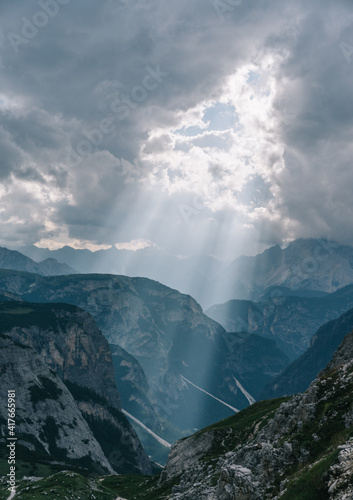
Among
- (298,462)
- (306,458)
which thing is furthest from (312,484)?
(298,462)

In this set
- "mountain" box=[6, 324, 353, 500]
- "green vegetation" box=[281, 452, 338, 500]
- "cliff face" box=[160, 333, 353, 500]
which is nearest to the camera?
"green vegetation" box=[281, 452, 338, 500]

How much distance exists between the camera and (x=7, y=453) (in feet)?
459

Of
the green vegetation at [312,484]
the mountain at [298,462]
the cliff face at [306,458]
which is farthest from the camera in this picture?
the mountain at [298,462]

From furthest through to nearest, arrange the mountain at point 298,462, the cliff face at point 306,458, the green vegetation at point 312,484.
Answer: the mountain at point 298,462 < the cliff face at point 306,458 < the green vegetation at point 312,484

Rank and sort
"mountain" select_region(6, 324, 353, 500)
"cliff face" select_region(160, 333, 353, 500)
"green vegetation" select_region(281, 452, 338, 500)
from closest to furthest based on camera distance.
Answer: "green vegetation" select_region(281, 452, 338, 500) < "cliff face" select_region(160, 333, 353, 500) < "mountain" select_region(6, 324, 353, 500)

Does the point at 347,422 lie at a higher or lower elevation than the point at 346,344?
lower

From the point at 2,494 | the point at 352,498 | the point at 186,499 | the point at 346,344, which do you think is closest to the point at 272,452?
the point at 352,498

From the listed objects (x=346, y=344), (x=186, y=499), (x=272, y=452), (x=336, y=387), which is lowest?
(x=186, y=499)

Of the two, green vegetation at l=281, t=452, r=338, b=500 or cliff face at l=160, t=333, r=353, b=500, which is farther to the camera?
cliff face at l=160, t=333, r=353, b=500

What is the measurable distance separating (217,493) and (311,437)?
37.3 ft

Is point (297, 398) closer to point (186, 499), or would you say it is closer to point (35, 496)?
point (186, 499)

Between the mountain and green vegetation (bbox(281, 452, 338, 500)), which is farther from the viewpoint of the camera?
the mountain

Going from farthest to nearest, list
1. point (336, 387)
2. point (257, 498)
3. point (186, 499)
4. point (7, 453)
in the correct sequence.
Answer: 1. point (7, 453)
2. point (186, 499)
3. point (336, 387)
4. point (257, 498)

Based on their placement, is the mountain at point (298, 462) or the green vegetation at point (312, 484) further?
the mountain at point (298, 462)
